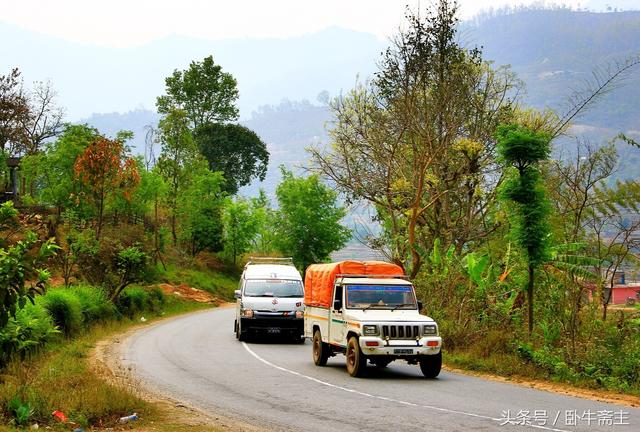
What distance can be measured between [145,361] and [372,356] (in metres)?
7.09

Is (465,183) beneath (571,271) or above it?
above

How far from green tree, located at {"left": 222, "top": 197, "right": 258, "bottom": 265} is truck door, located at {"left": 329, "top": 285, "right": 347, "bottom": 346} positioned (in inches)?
2172

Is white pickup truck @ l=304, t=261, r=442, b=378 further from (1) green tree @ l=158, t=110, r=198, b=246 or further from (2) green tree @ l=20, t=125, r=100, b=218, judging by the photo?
(1) green tree @ l=158, t=110, r=198, b=246

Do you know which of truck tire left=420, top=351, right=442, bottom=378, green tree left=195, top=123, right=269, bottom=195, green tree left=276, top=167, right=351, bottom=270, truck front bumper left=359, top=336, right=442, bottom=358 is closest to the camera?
truck front bumper left=359, top=336, right=442, bottom=358

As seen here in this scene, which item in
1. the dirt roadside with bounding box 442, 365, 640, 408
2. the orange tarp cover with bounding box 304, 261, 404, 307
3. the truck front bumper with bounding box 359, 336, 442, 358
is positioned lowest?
the dirt roadside with bounding box 442, 365, 640, 408

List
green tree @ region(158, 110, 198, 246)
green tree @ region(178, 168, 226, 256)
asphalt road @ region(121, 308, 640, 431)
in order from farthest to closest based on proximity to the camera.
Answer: green tree @ region(178, 168, 226, 256)
green tree @ region(158, 110, 198, 246)
asphalt road @ region(121, 308, 640, 431)

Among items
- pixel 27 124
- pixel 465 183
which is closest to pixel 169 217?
pixel 27 124

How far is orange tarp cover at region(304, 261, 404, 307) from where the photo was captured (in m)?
20.4

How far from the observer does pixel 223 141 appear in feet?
272

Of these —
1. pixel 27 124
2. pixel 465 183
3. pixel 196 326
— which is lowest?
pixel 196 326

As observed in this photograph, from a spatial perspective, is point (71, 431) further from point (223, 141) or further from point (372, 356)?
point (223, 141)

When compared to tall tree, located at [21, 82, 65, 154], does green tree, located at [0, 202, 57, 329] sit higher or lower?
lower

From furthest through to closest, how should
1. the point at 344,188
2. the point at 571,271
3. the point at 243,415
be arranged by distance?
the point at 344,188, the point at 571,271, the point at 243,415

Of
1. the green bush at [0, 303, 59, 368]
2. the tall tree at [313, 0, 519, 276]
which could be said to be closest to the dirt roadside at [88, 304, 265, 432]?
the green bush at [0, 303, 59, 368]
